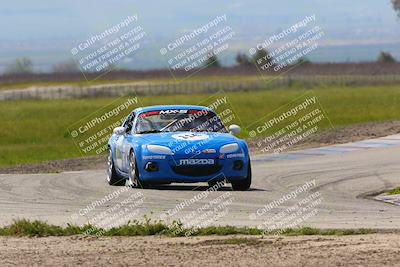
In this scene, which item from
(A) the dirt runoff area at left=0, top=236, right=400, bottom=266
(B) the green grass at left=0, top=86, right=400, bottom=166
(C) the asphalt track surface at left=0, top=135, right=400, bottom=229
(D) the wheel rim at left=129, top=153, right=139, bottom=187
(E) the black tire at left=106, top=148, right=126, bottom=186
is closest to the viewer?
(A) the dirt runoff area at left=0, top=236, right=400, bottom=266

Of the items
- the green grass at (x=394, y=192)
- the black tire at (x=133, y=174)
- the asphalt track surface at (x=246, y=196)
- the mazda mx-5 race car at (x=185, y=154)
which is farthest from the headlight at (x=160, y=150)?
the green grass at (x=394, y=192)

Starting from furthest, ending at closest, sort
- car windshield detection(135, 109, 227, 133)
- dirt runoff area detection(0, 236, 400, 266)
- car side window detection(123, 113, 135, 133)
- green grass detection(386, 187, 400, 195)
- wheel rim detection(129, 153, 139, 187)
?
1. car side window detection(123, 113, 135, 133)
2. car windshield detection(135, 109, 227, 133)
3. wheel rim detection(129, 153, 139, 187)
4. green grass detection(386, 187, 400, 195)
5. dirt runoff area detection(0, 236, 400, 266)

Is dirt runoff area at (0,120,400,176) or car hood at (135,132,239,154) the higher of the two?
car hood at (135,132,239,154)

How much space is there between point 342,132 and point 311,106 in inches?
1343

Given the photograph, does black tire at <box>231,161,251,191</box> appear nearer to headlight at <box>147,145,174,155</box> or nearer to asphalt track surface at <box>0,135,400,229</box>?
asphalt track surface at <box>0,135,400,229</box>

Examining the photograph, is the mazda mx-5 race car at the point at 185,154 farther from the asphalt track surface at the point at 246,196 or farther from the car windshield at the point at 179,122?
the asphalt track surface at the point at 246,196

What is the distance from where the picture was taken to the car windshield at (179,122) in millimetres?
19609

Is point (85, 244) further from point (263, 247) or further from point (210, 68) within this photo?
point (210, 68)

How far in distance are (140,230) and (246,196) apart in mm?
4967

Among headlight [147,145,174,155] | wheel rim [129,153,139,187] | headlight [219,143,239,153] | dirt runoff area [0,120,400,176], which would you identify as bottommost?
dirt runoff area [0,120,400,176]

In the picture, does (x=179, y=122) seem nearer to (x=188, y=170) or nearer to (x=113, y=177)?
(x=188, y=170)

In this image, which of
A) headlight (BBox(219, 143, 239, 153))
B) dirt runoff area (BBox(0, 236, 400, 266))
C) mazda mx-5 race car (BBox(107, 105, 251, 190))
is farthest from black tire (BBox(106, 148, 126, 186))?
dirt runoff area (BBox(0, 236, 400, 266))

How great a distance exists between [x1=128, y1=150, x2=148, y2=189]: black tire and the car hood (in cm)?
34

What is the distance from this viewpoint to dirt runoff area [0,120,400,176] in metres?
26.6
